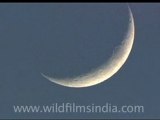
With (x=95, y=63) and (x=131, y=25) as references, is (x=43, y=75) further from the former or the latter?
(x=131, y=25)

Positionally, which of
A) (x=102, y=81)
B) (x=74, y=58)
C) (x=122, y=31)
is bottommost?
(x=102, y=81)

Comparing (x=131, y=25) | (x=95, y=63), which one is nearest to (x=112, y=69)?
(x=95, y=63)

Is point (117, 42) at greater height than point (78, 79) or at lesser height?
greater

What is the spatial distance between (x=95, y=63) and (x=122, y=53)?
22 centimetres

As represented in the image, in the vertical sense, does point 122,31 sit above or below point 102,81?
above

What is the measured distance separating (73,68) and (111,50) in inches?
12.6

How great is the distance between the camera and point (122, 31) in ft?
9.46

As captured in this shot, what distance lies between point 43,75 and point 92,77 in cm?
40

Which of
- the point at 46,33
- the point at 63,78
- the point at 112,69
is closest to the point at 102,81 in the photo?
the point at 112,69

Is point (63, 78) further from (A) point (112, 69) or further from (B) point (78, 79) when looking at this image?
(A) point (112, 69)

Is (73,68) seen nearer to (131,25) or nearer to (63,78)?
(63,78)

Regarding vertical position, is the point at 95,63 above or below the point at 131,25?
below

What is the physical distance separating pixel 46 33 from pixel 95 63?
1.47ft

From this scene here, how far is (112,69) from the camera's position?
9.41ft
